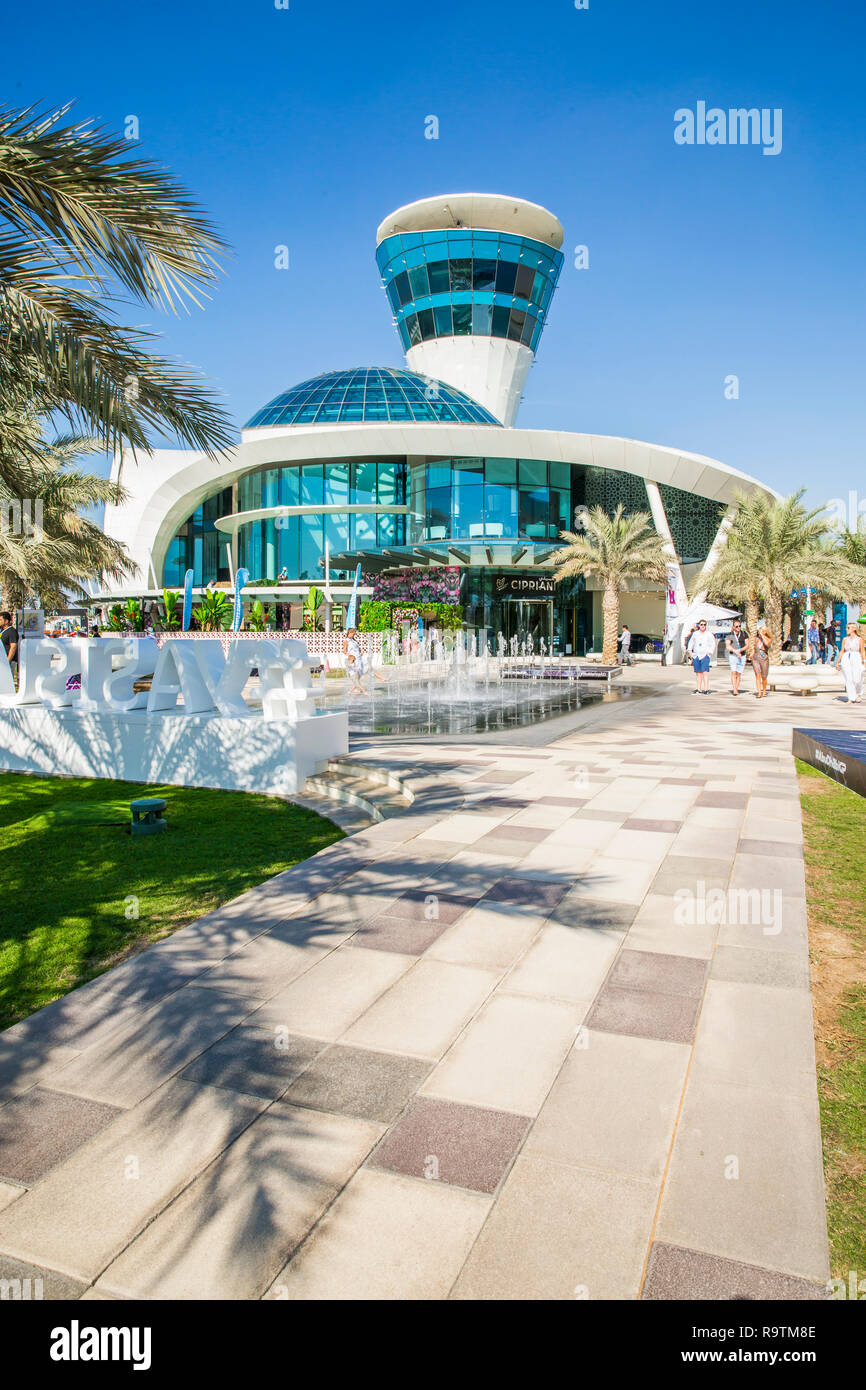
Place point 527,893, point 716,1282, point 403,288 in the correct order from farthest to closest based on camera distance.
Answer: point 403,288
point 527,893
point 716,1282

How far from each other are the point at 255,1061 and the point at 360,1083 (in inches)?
17.3

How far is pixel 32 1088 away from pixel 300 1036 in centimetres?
99

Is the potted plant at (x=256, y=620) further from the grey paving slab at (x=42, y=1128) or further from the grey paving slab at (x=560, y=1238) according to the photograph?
the grey paving slab at (x=560, y=1238)

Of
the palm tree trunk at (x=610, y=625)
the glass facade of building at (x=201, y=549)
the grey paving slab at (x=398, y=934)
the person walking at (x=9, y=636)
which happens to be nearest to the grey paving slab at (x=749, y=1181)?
the grey paving slab at (x=398, y=934)

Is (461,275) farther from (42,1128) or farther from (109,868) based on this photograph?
(42,1128)

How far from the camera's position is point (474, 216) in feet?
186

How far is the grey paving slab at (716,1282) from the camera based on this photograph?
82.3 inches

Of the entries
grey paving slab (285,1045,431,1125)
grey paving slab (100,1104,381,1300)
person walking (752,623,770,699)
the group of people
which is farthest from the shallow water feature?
grey paving slab (100,1104,381,1300)

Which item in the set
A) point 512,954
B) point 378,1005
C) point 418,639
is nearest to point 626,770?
point 512,954

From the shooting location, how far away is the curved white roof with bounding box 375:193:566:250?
5531 centimetres

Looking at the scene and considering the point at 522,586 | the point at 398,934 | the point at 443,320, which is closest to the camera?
the point at 398,934

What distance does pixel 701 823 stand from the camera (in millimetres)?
6805

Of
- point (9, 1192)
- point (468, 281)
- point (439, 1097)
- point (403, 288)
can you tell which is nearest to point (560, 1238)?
point (439, 1097)

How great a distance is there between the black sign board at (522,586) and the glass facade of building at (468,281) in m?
23.8
